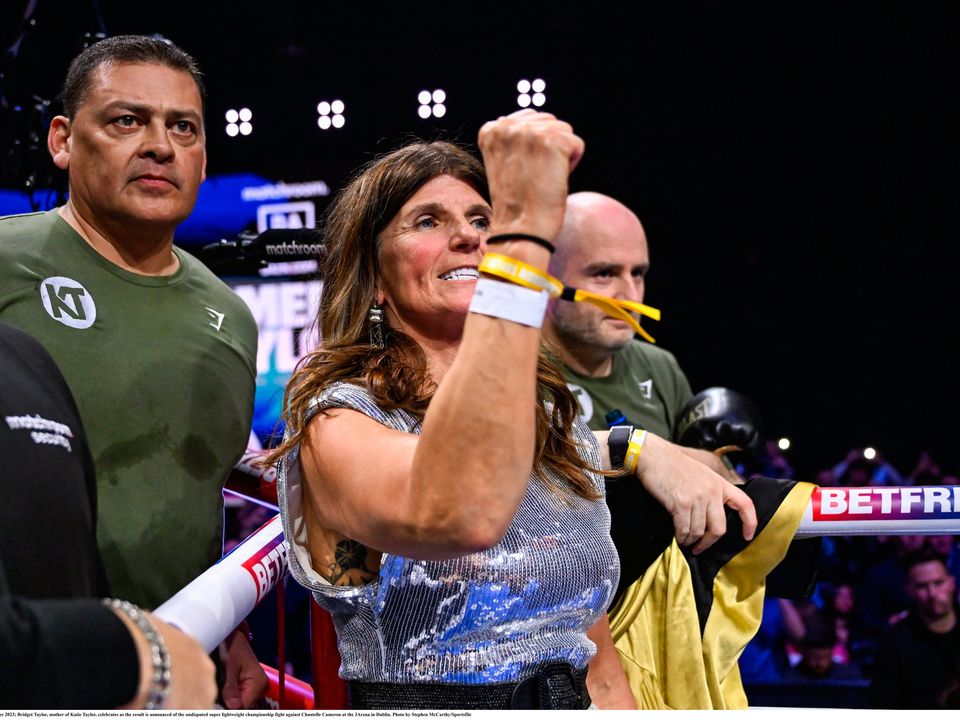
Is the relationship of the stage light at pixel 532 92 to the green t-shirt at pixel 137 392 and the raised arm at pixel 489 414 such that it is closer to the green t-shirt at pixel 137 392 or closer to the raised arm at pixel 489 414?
the green t-shirt at pixel 137 392

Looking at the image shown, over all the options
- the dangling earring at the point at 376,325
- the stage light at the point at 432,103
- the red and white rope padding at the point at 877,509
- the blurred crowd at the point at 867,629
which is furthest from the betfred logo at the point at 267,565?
the stage light at the point at 432,103

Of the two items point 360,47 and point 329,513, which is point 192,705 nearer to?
point 329,513

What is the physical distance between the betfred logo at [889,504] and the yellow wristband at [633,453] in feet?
0.93

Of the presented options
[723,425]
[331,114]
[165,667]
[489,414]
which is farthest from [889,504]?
[331,114]

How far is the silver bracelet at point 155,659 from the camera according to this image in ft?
2.10

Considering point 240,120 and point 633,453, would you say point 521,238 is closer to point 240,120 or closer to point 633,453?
point 633,453

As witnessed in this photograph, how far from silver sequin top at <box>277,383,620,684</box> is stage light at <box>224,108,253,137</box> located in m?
4.96

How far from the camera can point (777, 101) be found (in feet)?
17.4

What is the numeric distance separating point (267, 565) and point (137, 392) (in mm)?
545

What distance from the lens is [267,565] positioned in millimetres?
1347

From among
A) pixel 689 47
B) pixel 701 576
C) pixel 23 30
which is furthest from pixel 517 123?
pixel 689 47

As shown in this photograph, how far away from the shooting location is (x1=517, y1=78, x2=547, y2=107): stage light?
5.29 metres

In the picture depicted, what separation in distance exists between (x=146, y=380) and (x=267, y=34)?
4.35 meters

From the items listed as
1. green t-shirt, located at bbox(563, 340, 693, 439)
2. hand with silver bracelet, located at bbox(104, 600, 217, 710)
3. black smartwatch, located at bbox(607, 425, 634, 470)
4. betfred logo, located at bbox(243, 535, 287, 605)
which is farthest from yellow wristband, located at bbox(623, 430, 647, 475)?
green t-shirt, located at bbox(563, 340, 693, 439)
